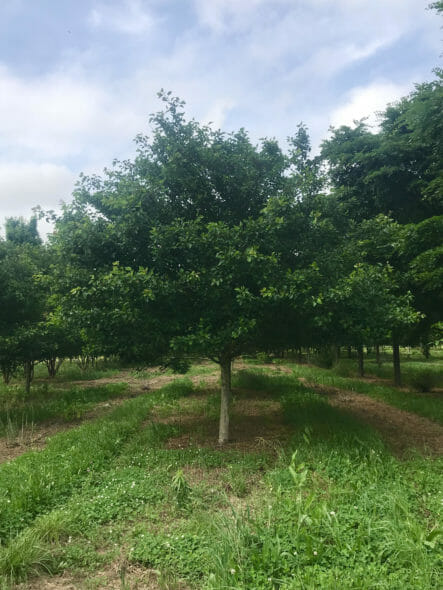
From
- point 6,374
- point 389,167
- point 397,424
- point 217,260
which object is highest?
point 389,167

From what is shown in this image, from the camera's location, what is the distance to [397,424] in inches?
386

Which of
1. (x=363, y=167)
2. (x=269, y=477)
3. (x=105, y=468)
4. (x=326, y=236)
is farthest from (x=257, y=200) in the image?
(x=363, y=167)

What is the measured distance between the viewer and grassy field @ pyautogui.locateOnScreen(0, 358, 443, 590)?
3.56 metres

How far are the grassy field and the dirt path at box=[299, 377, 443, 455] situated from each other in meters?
0.83

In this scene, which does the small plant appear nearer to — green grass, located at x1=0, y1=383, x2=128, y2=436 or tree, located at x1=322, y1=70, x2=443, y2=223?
green grass, located at x1=0, y1=383, x2=128, y2=436

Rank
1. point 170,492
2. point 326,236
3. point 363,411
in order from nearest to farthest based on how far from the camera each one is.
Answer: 1. point 170,492
2. point 326,236
3. point 363,411

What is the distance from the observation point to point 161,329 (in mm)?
7113

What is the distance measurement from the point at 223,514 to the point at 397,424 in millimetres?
7404

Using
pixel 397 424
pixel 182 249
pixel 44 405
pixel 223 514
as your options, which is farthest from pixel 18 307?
pixel 397 424

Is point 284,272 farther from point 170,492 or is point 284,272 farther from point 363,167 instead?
point 363,167

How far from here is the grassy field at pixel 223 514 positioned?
3557 millimetres

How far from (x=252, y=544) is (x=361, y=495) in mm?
1938

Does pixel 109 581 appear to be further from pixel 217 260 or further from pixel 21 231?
pixel 21 231

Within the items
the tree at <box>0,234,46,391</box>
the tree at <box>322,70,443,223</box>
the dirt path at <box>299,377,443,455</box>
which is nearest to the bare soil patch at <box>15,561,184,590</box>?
the dirt path at <box>299,377,443,455</box>
